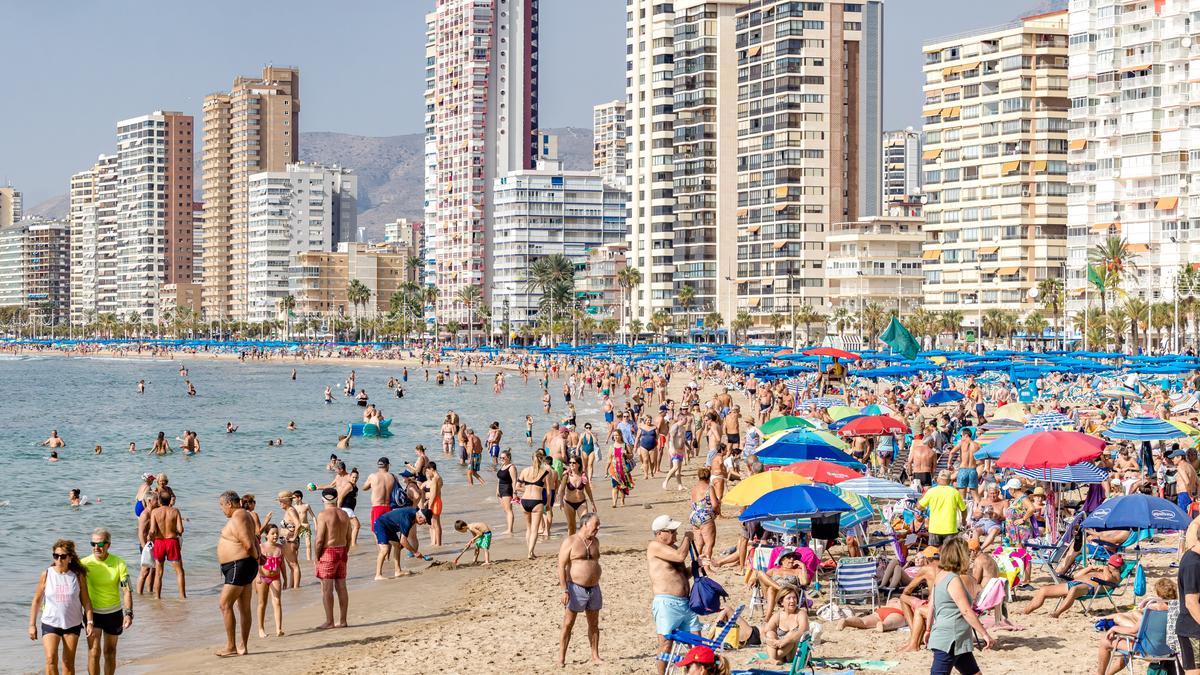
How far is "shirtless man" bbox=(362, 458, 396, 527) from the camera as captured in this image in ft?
58.3

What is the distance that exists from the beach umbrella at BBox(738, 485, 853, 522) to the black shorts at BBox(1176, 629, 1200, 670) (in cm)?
485

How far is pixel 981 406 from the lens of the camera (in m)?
40.0

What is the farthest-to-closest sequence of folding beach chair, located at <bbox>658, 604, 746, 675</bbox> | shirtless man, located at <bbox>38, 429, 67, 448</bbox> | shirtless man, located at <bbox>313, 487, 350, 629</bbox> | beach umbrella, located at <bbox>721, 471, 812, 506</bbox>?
shirtless man, located at <bbox>38, 429, 67, 448</bbox> < beach umbrella, located at <bbox>721, 471, 812, 506</bbox> < shirtless man, located at <bbox>313, 487, 350, 629</bbox> < folding beach chair, located at <bbox>658, 604, 746, 675</bbox>

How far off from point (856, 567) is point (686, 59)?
391 ft

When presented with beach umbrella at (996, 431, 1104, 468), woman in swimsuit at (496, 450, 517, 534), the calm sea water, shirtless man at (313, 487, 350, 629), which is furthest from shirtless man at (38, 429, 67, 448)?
beach umbrella at (996, 431, 1104, 468)

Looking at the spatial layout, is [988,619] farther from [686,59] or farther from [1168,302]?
[686,59]

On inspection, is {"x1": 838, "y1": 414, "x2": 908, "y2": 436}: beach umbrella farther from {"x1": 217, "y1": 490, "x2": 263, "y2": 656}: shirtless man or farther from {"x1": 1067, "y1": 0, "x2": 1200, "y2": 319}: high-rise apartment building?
{"x1": 1067, "y1": 0, "x2": 1200, "y2": 319}: high-rise apartment building

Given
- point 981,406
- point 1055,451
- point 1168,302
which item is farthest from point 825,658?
point 1168,302

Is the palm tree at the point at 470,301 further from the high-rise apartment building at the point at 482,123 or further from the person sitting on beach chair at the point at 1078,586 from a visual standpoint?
the person sitting on beach chair at the point at 1078,586

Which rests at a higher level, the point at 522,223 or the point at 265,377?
the point at 522,223

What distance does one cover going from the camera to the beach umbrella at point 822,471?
661 inches

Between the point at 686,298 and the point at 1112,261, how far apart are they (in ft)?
153

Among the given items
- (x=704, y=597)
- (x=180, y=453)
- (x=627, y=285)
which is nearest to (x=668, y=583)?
(x=704, y=597)

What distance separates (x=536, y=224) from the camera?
161 m
